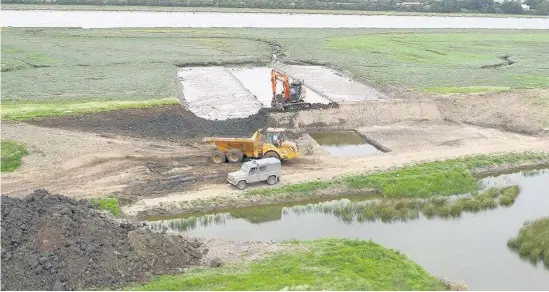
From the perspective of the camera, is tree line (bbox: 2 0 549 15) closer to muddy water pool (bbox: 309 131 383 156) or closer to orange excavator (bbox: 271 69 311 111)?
orange excavator (bbox: 271 69 311 111)

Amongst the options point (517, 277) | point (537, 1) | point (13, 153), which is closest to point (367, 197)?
point (517, 277)

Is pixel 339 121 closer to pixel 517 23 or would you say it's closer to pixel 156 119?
pixel 156 119

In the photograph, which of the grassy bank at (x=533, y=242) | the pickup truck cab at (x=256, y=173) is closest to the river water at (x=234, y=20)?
the pickup truck cab at (x=256, y=173)

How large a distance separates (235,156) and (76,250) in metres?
12.9

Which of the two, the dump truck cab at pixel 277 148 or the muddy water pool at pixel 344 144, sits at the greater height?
the dump truck cab at pixel 277 148

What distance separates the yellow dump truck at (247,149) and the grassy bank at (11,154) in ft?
29.6

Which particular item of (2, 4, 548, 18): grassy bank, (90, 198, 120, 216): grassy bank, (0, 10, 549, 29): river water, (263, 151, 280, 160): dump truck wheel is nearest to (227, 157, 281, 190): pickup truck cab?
(263, 151, 280, 160): dump truck wheel

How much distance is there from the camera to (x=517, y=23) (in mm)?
104562

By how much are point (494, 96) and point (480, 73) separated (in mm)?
11457

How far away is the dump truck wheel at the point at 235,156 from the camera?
30119 millimetres

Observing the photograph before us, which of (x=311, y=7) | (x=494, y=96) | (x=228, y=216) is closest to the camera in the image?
(x=228, y=216)

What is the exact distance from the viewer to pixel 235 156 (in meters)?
30.2

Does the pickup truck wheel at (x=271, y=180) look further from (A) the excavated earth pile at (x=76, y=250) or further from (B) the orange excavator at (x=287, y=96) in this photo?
(B) the orange excavator at (x=287, y=96)

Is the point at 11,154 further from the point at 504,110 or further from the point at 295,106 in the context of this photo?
the point at 504,110
